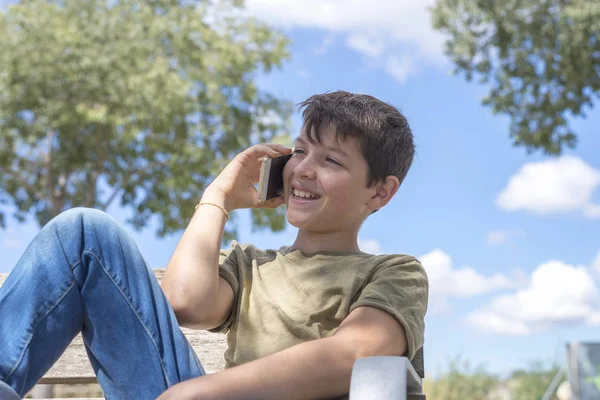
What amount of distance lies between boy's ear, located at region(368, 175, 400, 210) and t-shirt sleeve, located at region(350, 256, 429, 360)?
0.23 metres

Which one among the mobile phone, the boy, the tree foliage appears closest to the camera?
the boy

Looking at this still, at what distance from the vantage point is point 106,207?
50.8 ft

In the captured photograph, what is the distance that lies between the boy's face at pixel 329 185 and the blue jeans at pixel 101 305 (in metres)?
0.56

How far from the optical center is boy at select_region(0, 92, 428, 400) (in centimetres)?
186

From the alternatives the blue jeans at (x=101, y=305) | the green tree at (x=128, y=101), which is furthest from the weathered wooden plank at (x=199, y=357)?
the green tree at (x=128, y=101)

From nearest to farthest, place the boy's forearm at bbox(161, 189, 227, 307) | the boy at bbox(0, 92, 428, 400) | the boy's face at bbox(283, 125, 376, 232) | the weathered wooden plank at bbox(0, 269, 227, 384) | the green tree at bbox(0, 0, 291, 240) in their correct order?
the boy at bbox(0, 92, 428, 400) < the boy's forearm at bbox(161, 189, 227, 307) < the boy's face at bbox(283, 125, 376, 232) < the weathered wooden plank at bbox(0, 269, 227, 384) < the green tree at bbox(0, 0, 291, 240)

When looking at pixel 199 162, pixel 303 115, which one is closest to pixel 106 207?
pixel 199 162

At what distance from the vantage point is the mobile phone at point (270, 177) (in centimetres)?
240

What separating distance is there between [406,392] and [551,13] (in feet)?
34.3

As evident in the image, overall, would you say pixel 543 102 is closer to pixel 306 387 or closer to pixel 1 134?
pixel 1 134

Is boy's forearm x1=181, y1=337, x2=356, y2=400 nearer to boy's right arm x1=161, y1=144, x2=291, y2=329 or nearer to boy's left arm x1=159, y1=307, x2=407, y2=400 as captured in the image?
boy's left arm x1=159, y1=307, x2=407, y2=400

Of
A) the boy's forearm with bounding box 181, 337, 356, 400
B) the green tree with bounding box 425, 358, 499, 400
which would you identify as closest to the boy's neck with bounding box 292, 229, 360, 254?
the boy's forearm with bounding box 181, 337, 356, 400

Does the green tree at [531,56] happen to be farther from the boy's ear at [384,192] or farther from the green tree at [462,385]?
the boy's ear at [384,192]

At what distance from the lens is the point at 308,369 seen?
73.1 inches
